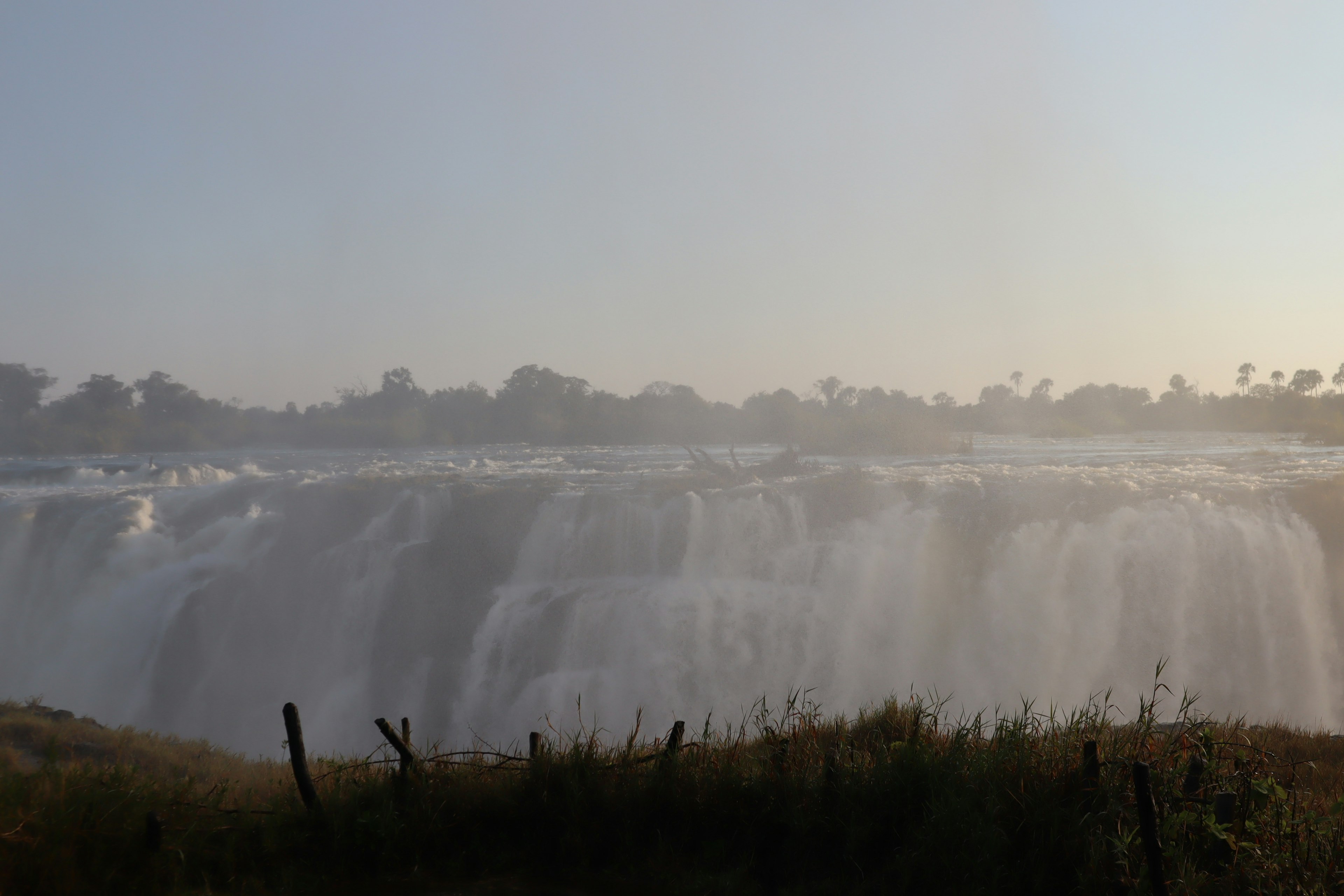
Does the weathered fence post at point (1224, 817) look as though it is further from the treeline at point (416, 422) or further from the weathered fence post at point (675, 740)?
the treeline at point (416, 422)

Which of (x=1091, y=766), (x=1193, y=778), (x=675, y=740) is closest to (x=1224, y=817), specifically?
(x=1193, y=778)

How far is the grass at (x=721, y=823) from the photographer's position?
11.2 feet

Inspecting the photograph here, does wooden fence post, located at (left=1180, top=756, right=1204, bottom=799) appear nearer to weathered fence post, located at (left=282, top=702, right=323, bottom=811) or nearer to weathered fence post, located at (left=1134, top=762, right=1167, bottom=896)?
weathered fence post, located at (left=1134, top=762, right=1167, bottom=896)

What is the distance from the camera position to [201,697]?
15758mm

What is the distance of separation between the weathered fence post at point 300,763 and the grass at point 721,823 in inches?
3.4

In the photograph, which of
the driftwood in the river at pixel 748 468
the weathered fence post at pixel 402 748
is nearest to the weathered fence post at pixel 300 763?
the weathered fence post at pixel 402 748

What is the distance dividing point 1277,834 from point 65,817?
5.83 metres

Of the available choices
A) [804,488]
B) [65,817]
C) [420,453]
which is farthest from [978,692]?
[420,453]

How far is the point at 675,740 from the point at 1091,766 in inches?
88.8

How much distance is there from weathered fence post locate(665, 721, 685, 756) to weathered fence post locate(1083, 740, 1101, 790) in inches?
84.6

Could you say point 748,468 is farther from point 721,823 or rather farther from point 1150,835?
point 1150,835

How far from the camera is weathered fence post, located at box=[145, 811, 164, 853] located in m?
3.60

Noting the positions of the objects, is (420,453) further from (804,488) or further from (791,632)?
(791,632)

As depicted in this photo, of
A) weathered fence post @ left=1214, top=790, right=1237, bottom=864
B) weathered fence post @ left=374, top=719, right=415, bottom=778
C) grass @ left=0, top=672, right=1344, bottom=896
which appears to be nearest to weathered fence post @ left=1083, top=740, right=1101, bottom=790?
grass @ left=0, top=672, right=1344, bottom=896
